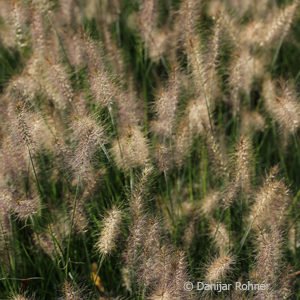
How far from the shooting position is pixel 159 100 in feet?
7.86

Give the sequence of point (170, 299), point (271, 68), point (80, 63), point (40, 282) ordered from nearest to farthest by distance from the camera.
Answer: point (170, 299)
point (40, 282)
point (80, 63)
point (271, 68)

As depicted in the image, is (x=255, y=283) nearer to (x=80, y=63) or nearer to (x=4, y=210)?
(x=4, y=210)

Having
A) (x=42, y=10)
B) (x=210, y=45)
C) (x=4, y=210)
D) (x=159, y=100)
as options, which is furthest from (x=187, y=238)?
(x=42, y=10)

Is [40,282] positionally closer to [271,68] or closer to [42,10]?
[42,10]

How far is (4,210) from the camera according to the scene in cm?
218

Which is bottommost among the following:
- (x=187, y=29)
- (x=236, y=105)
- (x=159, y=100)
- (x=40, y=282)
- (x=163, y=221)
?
(x=40, y=282)

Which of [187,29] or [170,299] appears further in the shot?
[187,29]

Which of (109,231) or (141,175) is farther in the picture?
(141,175)

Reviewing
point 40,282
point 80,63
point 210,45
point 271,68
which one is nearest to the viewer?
point 40,282

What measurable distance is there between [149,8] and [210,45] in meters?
0.57

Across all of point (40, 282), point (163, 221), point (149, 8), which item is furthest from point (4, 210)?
point (149, 8)

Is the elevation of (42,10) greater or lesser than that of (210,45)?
greater

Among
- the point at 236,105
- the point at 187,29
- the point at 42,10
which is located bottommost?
the point at 236,105

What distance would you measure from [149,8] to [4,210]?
1.70 metres
